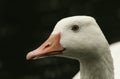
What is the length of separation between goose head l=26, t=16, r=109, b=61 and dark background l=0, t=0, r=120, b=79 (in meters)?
3.49

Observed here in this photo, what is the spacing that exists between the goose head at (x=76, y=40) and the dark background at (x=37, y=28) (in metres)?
3.49

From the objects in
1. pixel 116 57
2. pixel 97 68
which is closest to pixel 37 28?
pixel 116 57

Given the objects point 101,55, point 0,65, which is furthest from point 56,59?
point 101,55

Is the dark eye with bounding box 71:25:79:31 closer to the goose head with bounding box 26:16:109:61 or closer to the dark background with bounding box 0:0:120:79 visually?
the goose head with bounding box 26:16:109:61

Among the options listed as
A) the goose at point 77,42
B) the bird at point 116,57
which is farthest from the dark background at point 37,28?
the goose at point 77,42

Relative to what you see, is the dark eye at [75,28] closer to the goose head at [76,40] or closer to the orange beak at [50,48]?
the goose head at [76,40]

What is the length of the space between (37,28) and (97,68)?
4.00 metres

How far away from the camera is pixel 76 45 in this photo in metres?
3.38

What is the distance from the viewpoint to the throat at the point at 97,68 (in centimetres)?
347

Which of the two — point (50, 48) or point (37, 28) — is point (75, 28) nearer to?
point (50, 48)

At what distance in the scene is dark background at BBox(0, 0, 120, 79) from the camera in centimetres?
696

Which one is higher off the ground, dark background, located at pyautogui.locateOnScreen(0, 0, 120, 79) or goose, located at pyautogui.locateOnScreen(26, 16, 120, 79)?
goose, located at pyautogui.locateOnScreen(26, 16, 120, 79)

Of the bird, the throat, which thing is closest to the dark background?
the bird

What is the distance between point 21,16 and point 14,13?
0.12 meters
